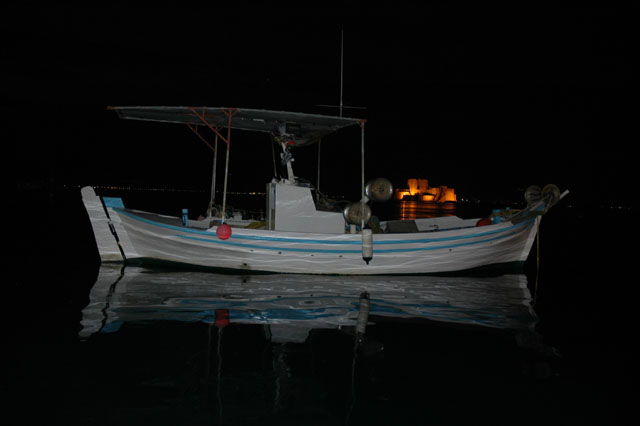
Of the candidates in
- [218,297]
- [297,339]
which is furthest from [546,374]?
[218,297]

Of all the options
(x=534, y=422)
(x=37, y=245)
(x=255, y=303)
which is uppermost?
(x=37, y=245)

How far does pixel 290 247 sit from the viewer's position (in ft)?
37.1

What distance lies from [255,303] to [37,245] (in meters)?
13.1

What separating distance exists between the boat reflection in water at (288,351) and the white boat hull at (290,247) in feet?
3.70

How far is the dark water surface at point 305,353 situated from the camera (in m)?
4.47

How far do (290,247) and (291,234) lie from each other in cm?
38

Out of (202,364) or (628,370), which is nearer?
(202,364)

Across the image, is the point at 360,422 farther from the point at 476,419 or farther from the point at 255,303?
the point at 255,303

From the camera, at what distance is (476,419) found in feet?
14.5

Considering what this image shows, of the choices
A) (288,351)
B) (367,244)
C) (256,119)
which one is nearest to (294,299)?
(367,244)

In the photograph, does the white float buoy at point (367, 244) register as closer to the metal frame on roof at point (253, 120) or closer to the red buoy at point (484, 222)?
the metal frame on roof at point (253, 120)

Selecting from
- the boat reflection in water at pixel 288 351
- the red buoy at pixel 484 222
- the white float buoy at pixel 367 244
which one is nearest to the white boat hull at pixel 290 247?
the white float buoy at pixel 367 244

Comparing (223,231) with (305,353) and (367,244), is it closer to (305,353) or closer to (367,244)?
(367,244)

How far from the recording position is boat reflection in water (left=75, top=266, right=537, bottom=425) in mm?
4480
